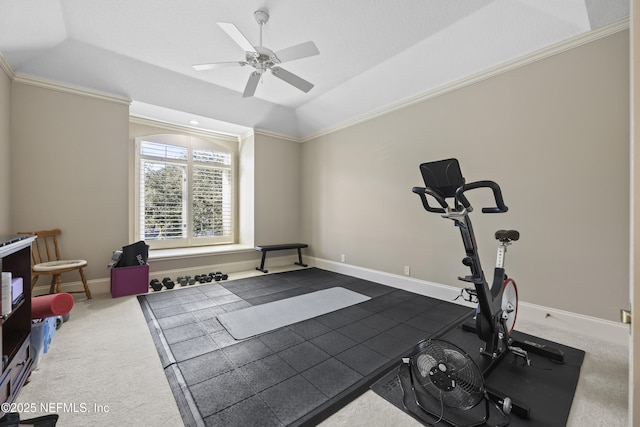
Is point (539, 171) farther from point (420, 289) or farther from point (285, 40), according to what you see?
point (285, 40)

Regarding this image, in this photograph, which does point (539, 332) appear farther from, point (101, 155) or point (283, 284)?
point (101, 155)

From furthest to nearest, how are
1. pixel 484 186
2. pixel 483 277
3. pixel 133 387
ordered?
pixel 483 277, pixel 133 387, pixel 484 186

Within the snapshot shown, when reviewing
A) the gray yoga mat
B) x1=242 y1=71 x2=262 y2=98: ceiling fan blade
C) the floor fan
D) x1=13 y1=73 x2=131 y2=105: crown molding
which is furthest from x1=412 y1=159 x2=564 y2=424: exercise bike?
x1=13 y1=73 x2=131 y2=105: crown molding

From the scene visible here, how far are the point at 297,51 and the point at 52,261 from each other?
4016 millimetres

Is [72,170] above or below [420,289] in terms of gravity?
above

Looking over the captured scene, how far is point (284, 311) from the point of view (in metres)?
3.18

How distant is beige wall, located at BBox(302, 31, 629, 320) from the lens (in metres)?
2.48

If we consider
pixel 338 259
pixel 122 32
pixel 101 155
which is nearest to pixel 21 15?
pixel 122 32

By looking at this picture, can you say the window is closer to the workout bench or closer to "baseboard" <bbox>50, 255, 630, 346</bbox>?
"baseboard" <bbox>50, 255, 630, 346</bbox>

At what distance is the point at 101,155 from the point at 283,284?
3280 mm

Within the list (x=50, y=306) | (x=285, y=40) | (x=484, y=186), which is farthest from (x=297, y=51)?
(x=50, y=306)

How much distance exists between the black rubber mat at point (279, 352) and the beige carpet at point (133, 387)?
111 millimetres

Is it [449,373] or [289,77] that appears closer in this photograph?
[449,373]

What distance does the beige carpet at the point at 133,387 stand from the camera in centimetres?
155
